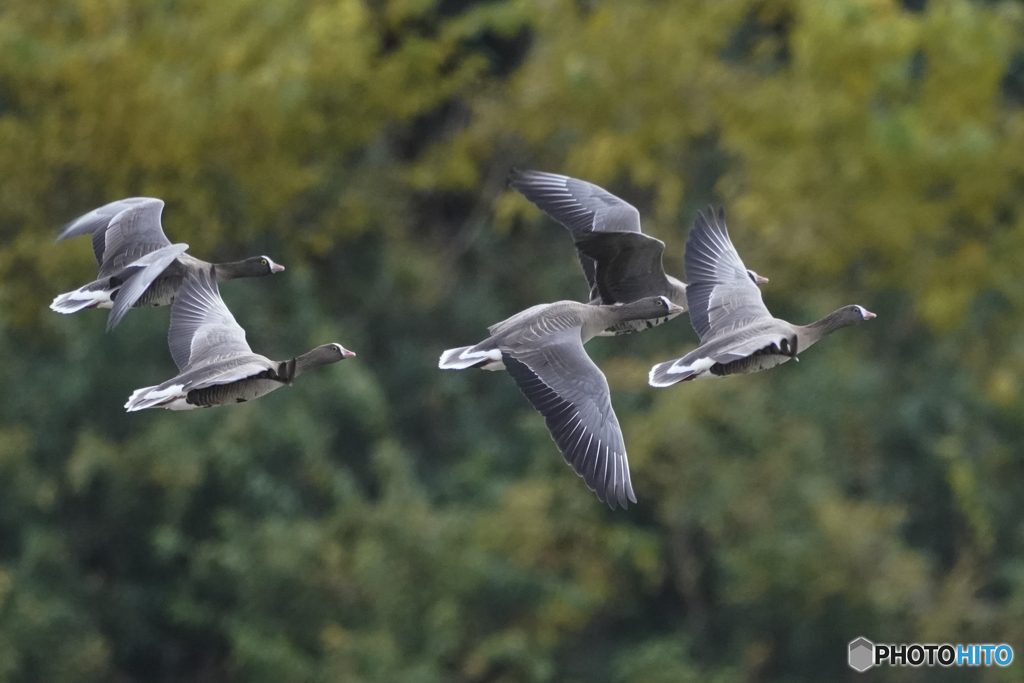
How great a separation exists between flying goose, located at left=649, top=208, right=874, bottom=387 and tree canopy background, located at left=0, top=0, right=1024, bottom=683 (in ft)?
22.1

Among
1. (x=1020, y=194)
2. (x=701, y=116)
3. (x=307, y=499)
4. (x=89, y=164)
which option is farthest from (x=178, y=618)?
(x=1020, y=194)

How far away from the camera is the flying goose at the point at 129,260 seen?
15195 mm

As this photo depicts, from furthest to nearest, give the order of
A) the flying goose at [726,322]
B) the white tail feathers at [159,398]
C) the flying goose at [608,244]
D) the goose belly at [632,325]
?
the flying goose at [608,244] → the goose belly at [632,325] → the flying goose at [726,322] → the white tail feathers at [159,398]

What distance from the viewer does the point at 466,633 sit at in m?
22.0

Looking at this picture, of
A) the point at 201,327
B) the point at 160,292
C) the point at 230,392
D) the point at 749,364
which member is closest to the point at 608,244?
the point at 749,364

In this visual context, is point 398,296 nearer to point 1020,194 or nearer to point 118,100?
point 118,100

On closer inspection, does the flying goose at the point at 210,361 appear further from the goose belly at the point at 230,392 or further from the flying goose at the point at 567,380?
the flying goose at the point at 567,380

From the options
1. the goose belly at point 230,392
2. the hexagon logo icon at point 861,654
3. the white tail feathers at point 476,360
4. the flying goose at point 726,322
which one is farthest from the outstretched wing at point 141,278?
the hexagon logo icon at point 861,654

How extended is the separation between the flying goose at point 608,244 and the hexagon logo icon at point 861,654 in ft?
22.4

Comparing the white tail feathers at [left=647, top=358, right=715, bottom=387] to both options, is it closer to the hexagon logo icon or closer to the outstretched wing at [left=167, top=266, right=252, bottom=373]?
the outstretched wing at [left=167, top=266, right=252, bottom=373]

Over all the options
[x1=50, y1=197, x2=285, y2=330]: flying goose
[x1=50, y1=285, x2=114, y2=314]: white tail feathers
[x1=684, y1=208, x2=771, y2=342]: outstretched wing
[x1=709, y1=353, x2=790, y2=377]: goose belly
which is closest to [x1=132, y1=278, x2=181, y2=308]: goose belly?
[x1=50, y1=197, x2=285, y2=330]: flying goose

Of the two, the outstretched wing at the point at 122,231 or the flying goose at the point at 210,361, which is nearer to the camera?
the flying goose at the point at 210,361

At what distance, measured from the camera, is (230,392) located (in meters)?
14.5

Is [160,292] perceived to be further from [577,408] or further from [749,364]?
[749,364]
